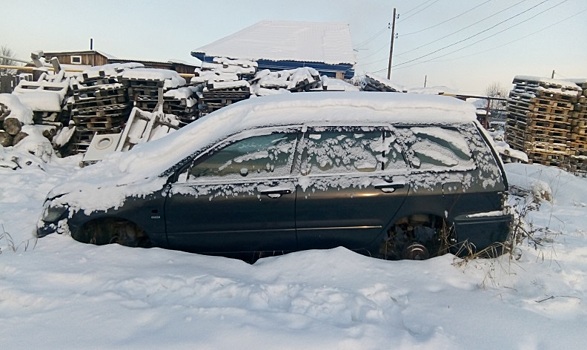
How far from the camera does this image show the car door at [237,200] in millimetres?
3324

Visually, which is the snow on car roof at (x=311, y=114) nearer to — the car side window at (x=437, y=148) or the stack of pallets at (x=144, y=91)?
the car side window at (x=437, y=148)

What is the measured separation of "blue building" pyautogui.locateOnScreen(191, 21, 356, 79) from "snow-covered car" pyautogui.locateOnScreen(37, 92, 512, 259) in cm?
1919

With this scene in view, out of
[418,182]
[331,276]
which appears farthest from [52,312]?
[418,182]

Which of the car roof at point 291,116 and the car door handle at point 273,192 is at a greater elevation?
the car roof at point 291,116

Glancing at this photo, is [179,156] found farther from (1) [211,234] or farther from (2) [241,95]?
(2) [241,95]

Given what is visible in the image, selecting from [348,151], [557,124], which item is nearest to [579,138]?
[557,124]

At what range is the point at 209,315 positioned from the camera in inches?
92.6

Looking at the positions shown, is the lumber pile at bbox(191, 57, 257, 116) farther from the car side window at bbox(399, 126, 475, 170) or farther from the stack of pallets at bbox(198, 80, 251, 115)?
the car side window at bbox(399, 126, 475, 170)

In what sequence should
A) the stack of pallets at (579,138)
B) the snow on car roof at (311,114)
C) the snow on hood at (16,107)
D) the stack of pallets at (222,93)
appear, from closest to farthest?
the snow on car roof at (311,114)
the snow on hood at (16,107)
the stack of pallets at (222,93)
the stack of pallets at (579,138)

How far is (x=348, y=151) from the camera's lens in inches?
136

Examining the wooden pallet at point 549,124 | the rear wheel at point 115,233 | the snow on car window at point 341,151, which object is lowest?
the rear wheel at point 115,233

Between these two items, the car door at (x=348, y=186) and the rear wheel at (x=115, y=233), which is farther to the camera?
the rear wheel at (x=115, y=233)

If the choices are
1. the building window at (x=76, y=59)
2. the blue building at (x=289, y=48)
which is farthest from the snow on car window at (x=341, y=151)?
the building window at (x=76, y=59)

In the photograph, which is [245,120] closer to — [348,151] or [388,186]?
[348,151]
